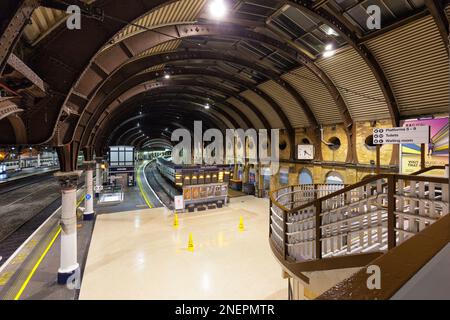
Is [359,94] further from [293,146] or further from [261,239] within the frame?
[261,239]

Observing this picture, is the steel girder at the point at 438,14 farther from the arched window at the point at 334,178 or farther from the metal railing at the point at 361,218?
the arched window at the point at 334,178

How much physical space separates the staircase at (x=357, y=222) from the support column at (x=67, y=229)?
707cm

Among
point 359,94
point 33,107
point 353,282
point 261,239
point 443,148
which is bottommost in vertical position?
point 261,239

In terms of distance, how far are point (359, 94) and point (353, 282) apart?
42.5 feet

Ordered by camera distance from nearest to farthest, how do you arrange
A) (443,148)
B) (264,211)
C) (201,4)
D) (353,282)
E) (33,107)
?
(353,282) < (33,107) < (201,4) < (443,148) < (264,211)

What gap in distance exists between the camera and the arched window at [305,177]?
667 inches

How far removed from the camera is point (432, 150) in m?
9.84

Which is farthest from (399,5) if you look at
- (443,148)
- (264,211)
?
(264,211)

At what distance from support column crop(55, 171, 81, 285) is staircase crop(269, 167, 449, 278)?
707cm

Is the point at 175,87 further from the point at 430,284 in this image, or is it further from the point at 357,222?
the point at 430,284

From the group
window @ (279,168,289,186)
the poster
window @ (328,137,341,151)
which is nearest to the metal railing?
the poster

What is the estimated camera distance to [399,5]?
318 inches

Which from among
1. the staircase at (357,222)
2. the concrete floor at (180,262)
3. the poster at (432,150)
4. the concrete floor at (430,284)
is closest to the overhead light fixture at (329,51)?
the poster at (432,150)

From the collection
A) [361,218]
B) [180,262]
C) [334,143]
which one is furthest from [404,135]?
[334,143]
